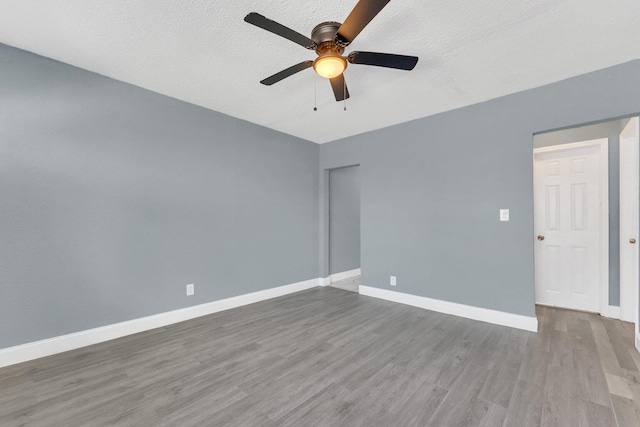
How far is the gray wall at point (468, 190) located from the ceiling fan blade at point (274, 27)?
2378 millimetres

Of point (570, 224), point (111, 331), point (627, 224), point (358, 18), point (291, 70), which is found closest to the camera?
point (358, 18)

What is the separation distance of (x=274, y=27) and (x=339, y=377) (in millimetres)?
2434

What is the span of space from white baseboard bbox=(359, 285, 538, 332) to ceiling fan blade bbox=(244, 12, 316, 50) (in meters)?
3.22

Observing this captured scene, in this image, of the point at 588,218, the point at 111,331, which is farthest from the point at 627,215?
the point at 111,331

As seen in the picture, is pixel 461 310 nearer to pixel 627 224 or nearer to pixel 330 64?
pixel 627 224

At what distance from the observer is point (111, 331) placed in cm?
254

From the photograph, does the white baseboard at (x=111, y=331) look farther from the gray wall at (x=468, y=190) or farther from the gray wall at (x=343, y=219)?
the gray wall at (x=468, y=190)

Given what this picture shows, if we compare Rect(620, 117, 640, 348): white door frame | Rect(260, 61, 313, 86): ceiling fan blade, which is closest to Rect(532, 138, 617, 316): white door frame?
Rect(620, 117, 640, 348): white door frame

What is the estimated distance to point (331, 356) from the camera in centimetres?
225

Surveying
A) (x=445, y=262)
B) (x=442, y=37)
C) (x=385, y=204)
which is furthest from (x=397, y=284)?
(x=442, y=37)

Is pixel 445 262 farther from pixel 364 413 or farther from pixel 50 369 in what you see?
pixel 50 369

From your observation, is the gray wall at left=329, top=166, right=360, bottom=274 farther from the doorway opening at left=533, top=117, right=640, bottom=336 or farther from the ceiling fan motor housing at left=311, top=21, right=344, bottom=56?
the ceiling fan motor housing at left=311, top=21, right=344, bottom=56

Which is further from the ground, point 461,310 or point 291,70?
point 291,70

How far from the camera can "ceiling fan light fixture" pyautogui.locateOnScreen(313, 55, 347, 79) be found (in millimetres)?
1754
